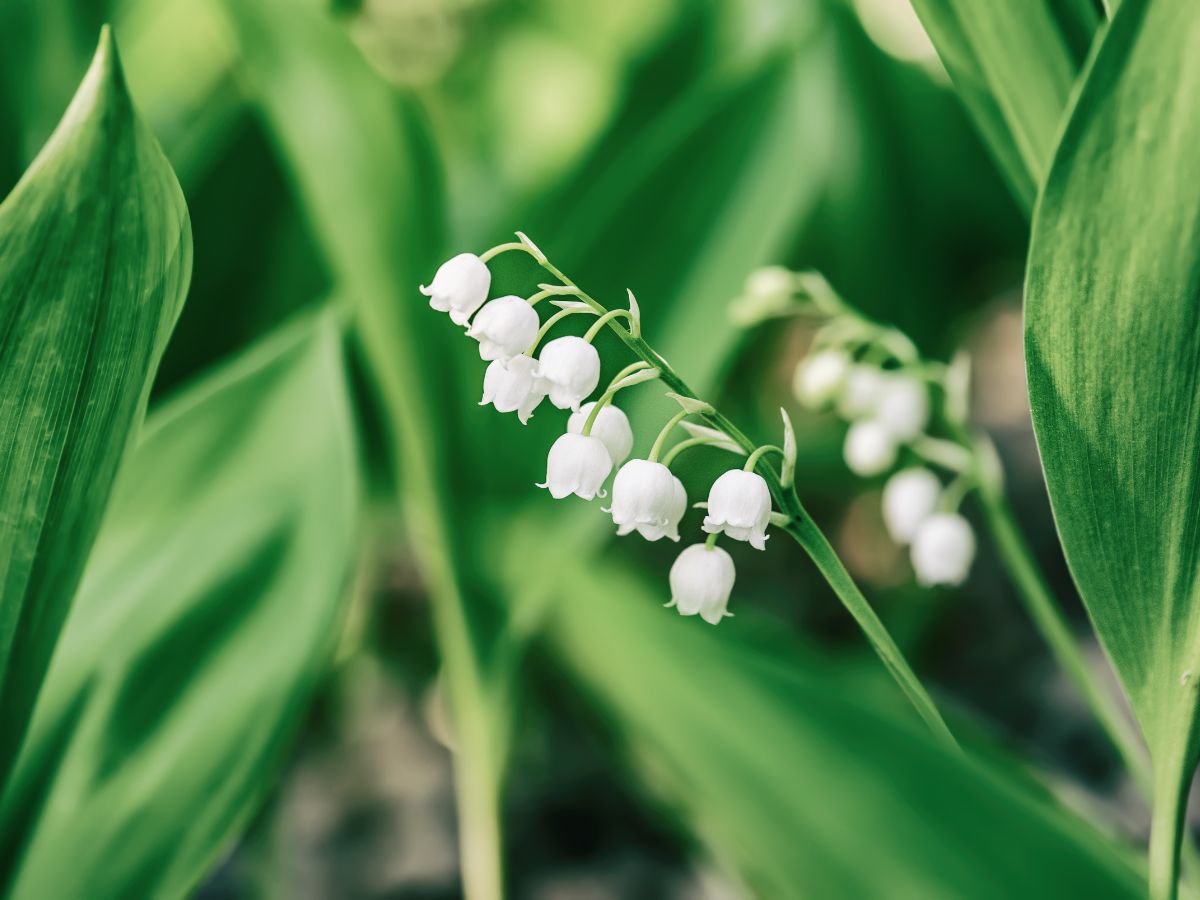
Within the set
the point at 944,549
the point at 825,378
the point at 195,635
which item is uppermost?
the point at 195,635

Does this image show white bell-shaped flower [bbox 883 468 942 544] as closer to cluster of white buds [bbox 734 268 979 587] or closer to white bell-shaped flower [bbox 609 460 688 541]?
cluster of white buds [bbox 734 268 979 587]

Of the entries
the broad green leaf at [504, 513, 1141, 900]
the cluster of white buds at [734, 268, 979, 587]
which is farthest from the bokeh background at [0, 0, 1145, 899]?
the cluster of white buds at [734, 268, 979, 587]

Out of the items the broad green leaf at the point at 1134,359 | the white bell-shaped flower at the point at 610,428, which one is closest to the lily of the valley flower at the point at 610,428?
the white bell-shaped flower at the point at 610,428

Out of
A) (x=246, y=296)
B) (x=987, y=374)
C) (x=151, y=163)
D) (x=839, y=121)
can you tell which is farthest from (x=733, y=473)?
(x=987, y=374)

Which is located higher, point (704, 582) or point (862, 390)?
point (704, 582)

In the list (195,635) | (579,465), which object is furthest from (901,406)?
(195,635)

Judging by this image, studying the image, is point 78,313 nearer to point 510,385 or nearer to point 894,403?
point 510,385
